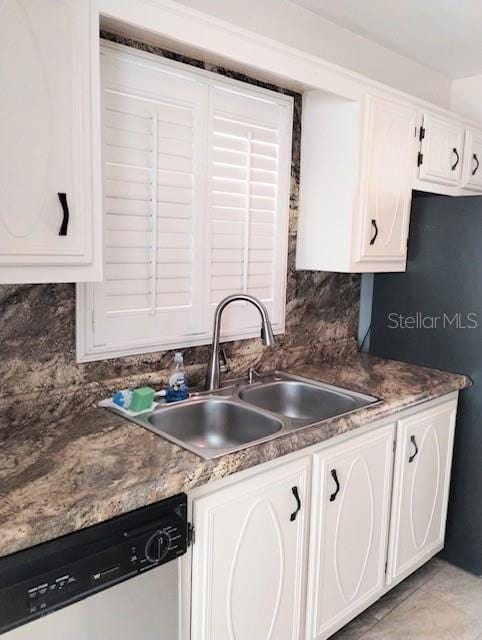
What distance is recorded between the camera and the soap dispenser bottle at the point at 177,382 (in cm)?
180

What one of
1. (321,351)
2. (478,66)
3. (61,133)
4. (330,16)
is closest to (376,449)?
(321,351)

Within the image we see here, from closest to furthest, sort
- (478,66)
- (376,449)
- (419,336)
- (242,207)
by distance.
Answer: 1. (376,449)
2. (242,207)
3. (419,336)
4. (478,66)

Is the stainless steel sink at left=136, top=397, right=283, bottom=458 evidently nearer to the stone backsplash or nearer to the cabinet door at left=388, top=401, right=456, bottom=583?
the stone backsplash

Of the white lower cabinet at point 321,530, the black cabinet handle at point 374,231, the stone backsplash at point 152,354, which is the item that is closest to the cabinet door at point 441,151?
the black cabinet handle at point 374,231

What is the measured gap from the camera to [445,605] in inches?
85.8

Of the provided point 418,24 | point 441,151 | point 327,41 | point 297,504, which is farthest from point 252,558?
point 418,24

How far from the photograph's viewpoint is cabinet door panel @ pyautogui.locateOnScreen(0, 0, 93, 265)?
1188 millimetres

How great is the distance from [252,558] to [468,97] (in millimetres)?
2736

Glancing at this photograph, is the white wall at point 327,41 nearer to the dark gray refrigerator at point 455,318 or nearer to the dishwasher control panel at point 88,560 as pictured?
the dark gray refrigerator at point 455,318

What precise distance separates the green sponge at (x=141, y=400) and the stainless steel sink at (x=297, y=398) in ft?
1.49

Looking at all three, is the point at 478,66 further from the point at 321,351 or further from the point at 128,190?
the point at 128,190

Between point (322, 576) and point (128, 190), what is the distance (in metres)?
1.47

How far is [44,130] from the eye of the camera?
1.24 m

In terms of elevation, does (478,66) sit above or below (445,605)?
above
